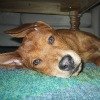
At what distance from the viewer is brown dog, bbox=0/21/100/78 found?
217 cm

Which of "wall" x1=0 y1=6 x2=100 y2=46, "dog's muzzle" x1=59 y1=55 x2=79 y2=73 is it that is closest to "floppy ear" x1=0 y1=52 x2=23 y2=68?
"dog's muzzle" x1=59 y1=55 x2=79 y2=73

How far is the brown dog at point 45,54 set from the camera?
85.3 inches

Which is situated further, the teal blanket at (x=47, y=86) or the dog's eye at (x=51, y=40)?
the dog's eye at (x=51, y=40)

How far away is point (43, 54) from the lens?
7.83ft

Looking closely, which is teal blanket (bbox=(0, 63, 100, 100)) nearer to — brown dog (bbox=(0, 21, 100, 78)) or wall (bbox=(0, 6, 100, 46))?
brown dog (bbox=(0, 21, 100, 78))

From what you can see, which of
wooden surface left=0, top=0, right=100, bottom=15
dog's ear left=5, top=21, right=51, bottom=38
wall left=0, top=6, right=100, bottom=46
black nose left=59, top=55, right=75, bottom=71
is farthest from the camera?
wall left=0, top=6, right=100, bottom=46

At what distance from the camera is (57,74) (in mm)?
2223

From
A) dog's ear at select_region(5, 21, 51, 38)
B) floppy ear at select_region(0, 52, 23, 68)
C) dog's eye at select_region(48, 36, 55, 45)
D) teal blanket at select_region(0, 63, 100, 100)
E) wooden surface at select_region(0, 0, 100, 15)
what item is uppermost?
wooden surface at select_region(0, 0, 100, 15)

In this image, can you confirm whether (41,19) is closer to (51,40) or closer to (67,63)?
(51,40)

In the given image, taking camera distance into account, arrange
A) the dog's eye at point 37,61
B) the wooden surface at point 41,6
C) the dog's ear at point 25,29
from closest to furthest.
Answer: the dog's eye at point 37,61
the dog's ear at point 25,29
the wooden surface at point 41,6

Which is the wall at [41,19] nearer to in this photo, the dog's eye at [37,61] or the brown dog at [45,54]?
the brown dog at [45,54]

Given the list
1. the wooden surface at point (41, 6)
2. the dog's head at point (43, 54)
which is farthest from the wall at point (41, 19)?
the dog's head at point (43, 54)

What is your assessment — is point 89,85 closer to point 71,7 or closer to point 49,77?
point 49,77

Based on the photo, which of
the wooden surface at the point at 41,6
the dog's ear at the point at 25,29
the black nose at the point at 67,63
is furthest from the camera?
the wooden surface at the point at 41,6
